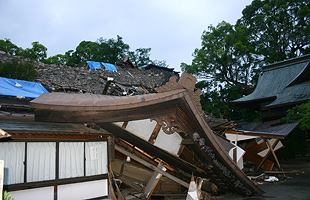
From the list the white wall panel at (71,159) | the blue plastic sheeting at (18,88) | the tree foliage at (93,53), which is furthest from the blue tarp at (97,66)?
the white wall panel at (71,159)

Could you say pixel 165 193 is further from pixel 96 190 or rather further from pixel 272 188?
pixel 272 188

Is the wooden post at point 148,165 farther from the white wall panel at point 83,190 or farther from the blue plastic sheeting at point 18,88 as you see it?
the blue plastic sheeting at point 18,88

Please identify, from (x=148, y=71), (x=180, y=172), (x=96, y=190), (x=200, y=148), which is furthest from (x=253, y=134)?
(x=148, y=71)

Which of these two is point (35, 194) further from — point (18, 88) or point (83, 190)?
point (18, 88)

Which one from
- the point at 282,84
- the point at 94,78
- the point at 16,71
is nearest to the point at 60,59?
the point at 94,78

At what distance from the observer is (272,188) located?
11.1 meters

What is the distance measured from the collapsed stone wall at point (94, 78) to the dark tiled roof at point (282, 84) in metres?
10.8

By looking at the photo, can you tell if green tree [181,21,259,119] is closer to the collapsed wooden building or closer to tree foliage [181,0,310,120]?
tree foliage [181,0,310,120]

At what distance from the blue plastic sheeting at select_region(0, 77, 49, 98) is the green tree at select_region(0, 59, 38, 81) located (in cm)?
396

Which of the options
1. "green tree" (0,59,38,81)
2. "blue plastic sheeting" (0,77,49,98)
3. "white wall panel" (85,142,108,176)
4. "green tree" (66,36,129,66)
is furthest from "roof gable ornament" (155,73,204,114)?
"green tree" (66,36,129,66)

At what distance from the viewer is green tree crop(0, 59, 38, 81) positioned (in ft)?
62.1

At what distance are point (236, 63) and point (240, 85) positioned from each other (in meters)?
2.95

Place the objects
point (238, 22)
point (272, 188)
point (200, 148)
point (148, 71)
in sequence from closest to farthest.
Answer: point (200, 148) → point (272, 188) → point (238, 22) → point (148, 71)

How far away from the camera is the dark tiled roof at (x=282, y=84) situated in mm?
21203
